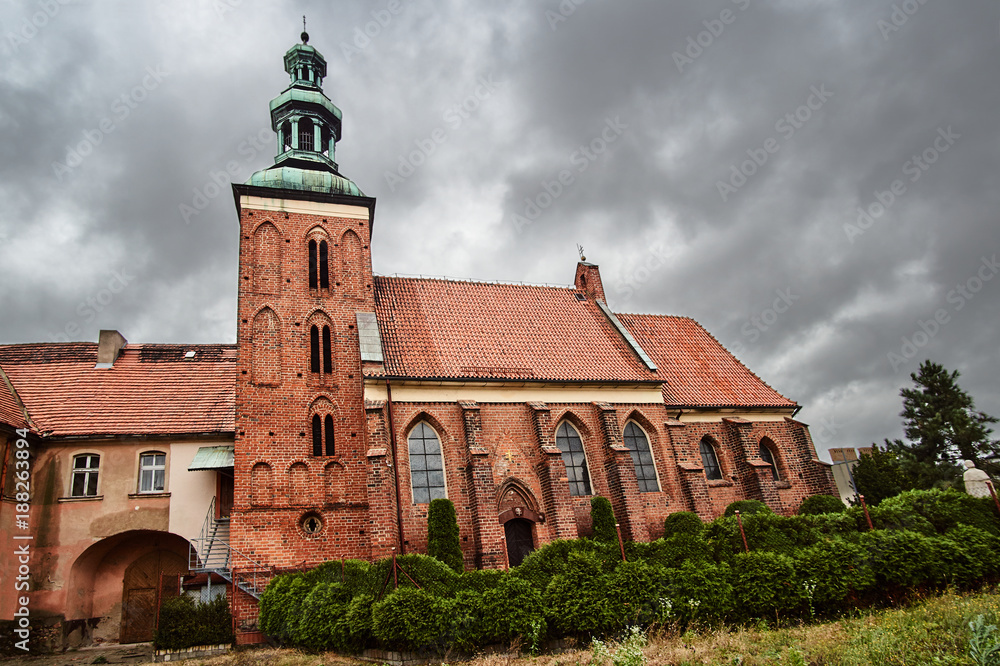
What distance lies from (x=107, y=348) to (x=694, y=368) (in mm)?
23062

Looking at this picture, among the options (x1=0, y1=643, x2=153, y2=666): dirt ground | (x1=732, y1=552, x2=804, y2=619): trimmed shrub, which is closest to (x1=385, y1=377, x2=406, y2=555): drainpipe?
(x1=0, y1=643, x2=153, y2=666): dirt ground

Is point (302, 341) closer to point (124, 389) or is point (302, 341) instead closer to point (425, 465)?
point (425, 465)

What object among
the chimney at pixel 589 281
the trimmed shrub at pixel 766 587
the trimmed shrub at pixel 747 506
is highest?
the chimney at pixel 589 281

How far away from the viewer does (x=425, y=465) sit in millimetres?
18047

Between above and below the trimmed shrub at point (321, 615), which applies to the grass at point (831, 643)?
below

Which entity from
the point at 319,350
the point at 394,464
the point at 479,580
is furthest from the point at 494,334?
the point at 479,580

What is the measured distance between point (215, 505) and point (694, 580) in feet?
50.0

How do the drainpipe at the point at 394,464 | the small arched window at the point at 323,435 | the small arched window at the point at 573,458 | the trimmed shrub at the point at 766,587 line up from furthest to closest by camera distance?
the small arched window at the point at 573,458 → the small arched window at the point at 323,435 → the drainpipe at the point at 394,464 → the trimmed shrub at the point at 766,587

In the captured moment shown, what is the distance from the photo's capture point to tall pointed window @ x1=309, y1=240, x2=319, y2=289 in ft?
67.7

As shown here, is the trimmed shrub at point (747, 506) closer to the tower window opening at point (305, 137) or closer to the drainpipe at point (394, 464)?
the drainpipe at point (394, 464)

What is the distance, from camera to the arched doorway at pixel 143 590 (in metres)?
18.8

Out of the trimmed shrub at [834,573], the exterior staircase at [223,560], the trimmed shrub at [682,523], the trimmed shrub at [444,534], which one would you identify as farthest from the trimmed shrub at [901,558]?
the exterior staircase at [223,560]

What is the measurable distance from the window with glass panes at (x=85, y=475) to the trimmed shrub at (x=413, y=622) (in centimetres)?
1345

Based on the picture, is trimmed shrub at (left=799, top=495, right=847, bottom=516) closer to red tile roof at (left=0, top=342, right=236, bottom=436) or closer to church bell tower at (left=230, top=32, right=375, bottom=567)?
church bell tower at (left=230, top=32, right=375, bottom=567)
